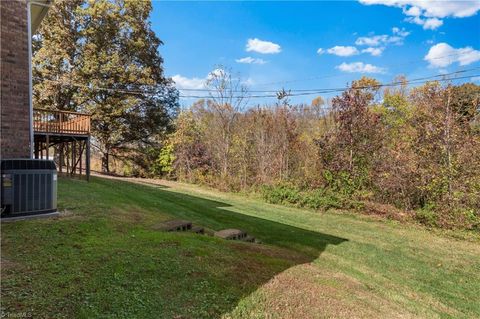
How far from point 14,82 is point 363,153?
10.2 m

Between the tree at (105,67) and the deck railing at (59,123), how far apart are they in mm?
6380

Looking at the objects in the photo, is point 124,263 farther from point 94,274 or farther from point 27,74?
point 27,74

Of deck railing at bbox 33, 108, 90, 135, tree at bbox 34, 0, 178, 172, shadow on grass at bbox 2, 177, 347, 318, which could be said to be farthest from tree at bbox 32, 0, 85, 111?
shadow on grass at bbox 2, 177, 347, 318

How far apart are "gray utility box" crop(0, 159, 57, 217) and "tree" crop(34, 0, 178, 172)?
1551 cm

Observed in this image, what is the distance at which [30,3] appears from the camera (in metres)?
6.29

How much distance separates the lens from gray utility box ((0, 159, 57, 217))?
477cm

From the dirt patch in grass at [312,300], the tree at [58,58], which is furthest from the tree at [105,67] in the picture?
the dirt patch in grass at [312,300]

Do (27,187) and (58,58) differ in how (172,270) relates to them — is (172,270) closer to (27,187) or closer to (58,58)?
(27,187)

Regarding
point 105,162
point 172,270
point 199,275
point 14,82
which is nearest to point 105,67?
point 105,162

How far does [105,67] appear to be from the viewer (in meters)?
19.6

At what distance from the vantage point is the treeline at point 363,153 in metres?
9.38

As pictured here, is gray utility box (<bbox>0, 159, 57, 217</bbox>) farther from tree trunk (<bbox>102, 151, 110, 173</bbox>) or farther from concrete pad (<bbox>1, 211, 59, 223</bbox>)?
tree trunk (<bbox>102, 151, 110, 173</bbox>)

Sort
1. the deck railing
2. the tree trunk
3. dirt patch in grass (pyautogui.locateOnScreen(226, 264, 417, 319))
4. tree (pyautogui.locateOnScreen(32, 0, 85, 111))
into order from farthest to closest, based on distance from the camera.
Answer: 1. the tree trunk
2. tree (pyautogui.locateOnScreen(32, 0, 85, 111))
3. the deck railing
4. dirt patch in grass (pyautogui.locateOnScreen(226, 264, 417, 319))

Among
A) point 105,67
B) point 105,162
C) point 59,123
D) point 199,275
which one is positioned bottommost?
point 199,275
